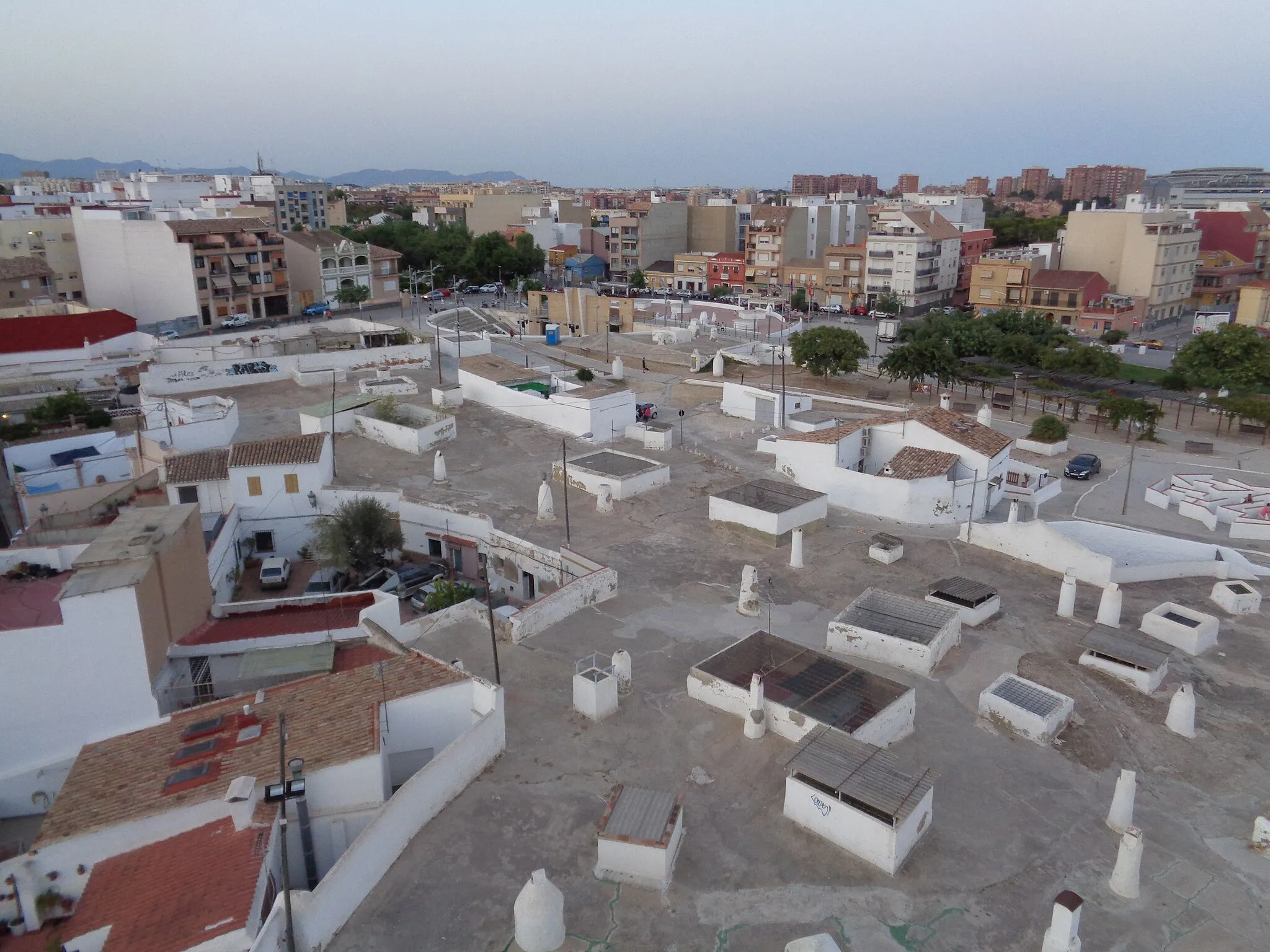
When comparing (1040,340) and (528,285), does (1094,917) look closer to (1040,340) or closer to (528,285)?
(1040,340)

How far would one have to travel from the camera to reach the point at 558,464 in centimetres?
3138

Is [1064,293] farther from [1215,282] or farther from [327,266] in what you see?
[327,266]

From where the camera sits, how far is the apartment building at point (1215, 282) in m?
80.1

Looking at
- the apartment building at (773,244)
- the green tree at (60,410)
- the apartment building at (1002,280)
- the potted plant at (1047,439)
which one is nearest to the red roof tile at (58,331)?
the green tree at (60,410)

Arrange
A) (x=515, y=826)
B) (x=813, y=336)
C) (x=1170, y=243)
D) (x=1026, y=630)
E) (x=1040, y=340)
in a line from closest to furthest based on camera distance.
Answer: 1. (x=515, y=826)
2. (x=1026, y=630)
3. (x=813, y=336)
4. (x=1040, y=340)
5. (x=1170, y=243)

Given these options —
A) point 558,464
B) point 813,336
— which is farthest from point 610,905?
point 813,336

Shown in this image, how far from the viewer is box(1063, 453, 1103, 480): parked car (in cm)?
3247

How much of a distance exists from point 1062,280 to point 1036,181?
113369 millimetres

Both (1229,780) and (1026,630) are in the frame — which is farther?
(1026,630)

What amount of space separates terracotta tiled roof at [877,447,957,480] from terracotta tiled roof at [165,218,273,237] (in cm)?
4913

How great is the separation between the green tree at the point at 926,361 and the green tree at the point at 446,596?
29.2 metres

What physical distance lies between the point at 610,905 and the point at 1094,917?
637 centimetres

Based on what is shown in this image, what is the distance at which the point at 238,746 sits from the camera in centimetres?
1430

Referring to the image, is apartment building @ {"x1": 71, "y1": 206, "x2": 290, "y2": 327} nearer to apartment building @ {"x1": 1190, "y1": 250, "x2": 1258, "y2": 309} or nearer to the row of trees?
the row of trees
